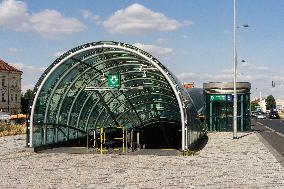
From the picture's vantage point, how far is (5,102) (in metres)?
81.2

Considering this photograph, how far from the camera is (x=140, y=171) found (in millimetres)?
13953

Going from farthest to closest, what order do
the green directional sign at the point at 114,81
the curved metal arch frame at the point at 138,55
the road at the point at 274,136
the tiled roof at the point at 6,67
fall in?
the tiled roof at the point at 6,67 → the road at the point at 274,136 → the green directional sign at the point at 114,81 → the curved metal arch frame at the point at 138,55

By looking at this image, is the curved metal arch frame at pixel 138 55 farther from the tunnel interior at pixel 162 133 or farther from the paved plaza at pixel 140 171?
the tunnel interior at pixel 162 133

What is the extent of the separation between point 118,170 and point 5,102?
71.3 metres

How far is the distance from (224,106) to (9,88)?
2099 inches

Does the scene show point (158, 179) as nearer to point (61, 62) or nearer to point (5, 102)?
point (61, 62)

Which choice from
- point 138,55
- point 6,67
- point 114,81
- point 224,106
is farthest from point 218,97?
point 6,67

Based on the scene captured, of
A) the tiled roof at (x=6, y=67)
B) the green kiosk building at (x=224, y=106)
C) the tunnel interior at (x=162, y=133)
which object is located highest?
the tiled roof at (x=6, y=67)

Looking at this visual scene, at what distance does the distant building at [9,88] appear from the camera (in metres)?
80.5

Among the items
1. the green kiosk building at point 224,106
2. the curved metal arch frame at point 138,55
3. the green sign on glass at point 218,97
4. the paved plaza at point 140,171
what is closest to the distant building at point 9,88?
the green kiosk building at point 224,106

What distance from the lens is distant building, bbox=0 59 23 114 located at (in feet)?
264

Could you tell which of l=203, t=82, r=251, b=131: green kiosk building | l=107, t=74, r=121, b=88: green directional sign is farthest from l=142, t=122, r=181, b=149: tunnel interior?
l=107, t=74, r=121, b=88: green directional sign

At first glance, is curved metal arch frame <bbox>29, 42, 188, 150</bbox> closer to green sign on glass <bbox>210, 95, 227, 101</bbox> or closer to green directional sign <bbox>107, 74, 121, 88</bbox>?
green directional sign <bbox>107, 74, 121, 88</bbox>

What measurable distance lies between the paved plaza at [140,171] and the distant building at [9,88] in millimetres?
63918
